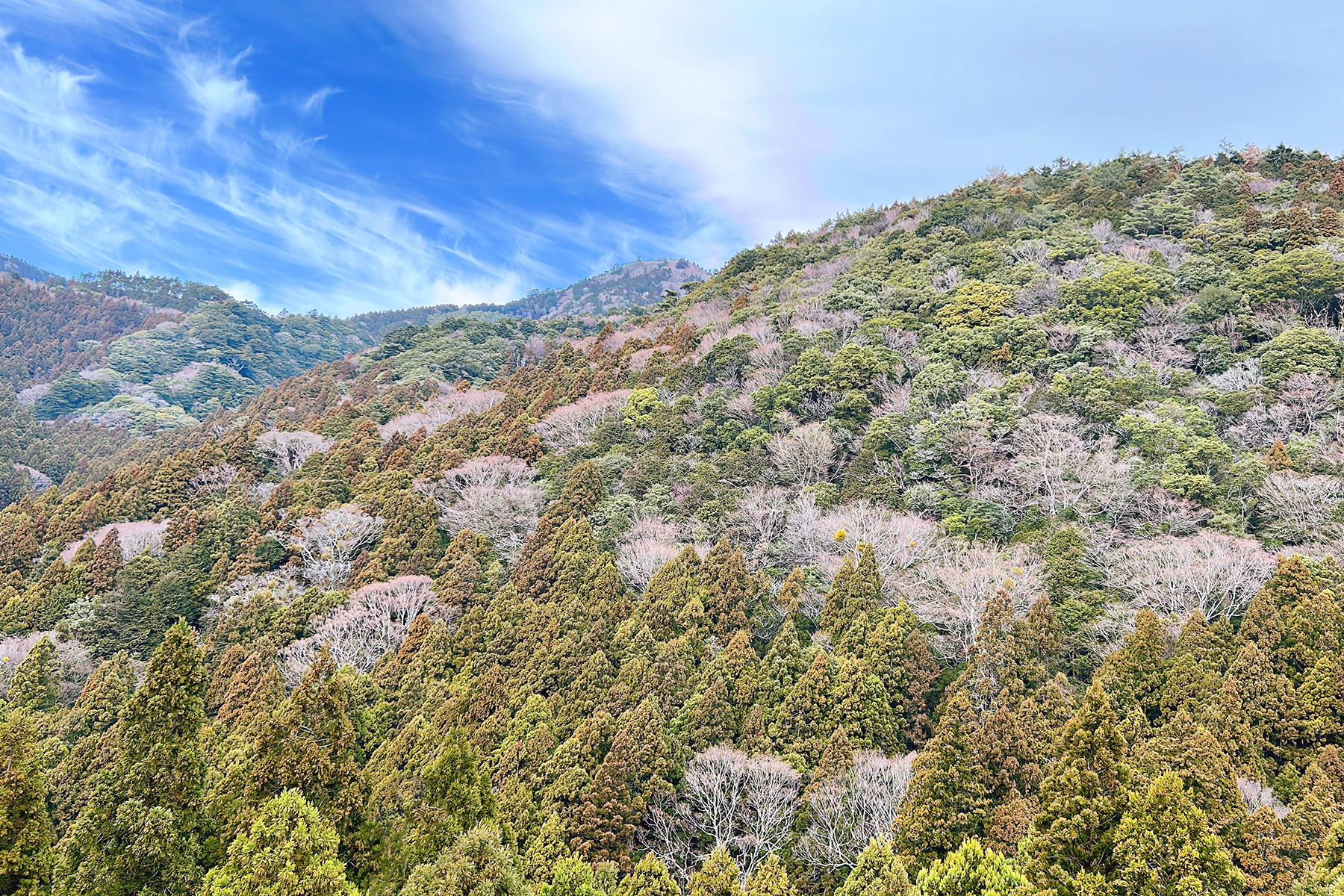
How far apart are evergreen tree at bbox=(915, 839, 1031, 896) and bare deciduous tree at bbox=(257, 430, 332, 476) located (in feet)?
116

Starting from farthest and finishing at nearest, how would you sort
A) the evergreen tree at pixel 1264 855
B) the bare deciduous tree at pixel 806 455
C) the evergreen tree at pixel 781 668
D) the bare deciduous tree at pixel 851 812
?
1. the bare deciduous tree at pixel 806 455
2. the evergreen tree at pixel 781 668
3. the bare deciduous tree at pixel 851 812
4. the evergreen tree at pixel 1264 855

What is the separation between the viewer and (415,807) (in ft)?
40.4

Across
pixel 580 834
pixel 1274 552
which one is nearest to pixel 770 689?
pixel 580 834

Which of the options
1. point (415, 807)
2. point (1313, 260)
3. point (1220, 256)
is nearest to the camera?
Result: point (415, 807)

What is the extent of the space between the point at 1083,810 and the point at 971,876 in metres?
2.05

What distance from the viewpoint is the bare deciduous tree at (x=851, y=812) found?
13289 millimetres

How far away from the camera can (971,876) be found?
32.5ft

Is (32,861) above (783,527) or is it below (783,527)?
below

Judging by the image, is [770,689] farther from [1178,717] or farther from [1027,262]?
[1027,262]

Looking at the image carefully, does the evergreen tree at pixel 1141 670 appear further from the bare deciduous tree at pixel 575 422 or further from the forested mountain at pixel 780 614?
the bare deciduous tree at pixel 575 422

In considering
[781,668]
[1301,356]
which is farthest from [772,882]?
[1301,356]

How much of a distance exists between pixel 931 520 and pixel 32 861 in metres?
22.4

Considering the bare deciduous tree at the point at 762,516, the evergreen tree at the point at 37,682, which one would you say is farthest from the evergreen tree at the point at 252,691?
the bare deciduous tree at the point at 762,516

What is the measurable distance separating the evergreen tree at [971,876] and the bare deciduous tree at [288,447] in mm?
35225
